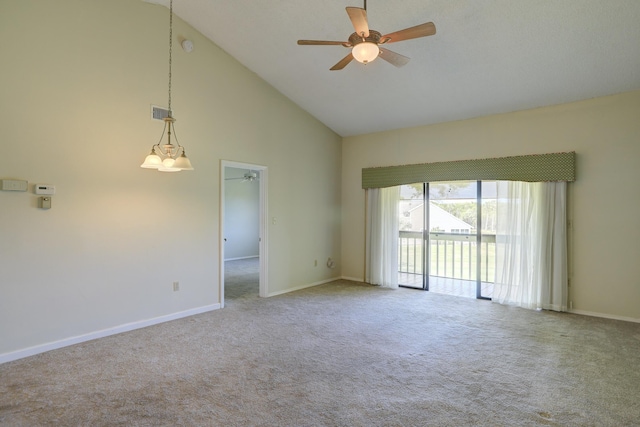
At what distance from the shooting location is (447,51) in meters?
3.99

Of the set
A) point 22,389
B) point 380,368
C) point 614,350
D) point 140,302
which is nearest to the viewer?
point 22,389

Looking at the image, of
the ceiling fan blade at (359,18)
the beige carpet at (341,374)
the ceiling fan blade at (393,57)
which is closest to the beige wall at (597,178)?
the beige carpet at (341,374)

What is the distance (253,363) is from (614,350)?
3598 mm

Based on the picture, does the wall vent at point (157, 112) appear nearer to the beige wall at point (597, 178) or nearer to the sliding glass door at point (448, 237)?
the sliding glass door at point (448, 237)

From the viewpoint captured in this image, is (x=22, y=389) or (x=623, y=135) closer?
(x=22, y=389)

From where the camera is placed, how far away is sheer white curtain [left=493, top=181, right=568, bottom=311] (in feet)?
15.4

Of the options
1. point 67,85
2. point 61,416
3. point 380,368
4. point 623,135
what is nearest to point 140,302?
point 61,416

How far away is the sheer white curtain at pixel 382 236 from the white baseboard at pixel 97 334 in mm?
2912

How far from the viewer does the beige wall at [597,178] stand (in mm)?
4328

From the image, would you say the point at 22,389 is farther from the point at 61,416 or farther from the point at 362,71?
the point at 362,71

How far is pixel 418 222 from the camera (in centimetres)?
616

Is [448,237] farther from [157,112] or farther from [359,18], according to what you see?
[157,112]

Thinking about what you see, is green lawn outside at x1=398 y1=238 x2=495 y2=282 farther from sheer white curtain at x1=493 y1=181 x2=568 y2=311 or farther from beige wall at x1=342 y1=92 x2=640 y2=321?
beige wall at x1=342 y1=92 x2=640 y2=321

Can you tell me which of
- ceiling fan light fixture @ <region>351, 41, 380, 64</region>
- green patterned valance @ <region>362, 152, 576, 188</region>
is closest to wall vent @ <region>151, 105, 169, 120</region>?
ceiling fan light fixture @ <region>351, 41, 380, 64</region>
